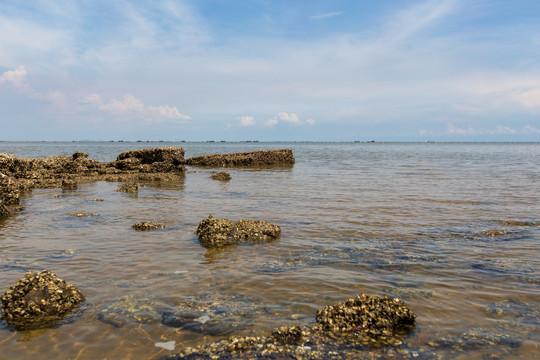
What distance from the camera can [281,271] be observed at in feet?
19.5

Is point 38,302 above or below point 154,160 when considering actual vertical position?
below

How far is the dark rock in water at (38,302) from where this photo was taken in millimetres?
4297

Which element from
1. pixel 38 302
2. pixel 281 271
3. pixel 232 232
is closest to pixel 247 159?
pixel 232 232

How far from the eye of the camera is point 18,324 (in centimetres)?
422

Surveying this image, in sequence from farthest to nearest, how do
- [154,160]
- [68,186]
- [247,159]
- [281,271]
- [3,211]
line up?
[247,159]
[154,160]
[68,186]
[3,211]
[281,271]

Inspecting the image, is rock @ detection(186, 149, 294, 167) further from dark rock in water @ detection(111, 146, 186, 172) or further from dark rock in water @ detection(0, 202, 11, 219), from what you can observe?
dark rock in water @ detection(0, 202, 11, 219)

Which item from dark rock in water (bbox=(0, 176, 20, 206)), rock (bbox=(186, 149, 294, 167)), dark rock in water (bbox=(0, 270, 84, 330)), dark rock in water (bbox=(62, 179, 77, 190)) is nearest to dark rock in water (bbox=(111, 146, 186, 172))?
rock (bbox=(186, 149, 294, 167))

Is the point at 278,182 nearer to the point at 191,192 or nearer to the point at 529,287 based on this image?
the point at 191,192

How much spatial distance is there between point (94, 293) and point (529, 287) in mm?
6197

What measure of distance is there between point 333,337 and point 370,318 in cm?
52

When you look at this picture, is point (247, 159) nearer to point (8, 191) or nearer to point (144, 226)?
point (8, 191)

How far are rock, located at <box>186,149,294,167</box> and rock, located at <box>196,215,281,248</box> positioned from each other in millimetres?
23737

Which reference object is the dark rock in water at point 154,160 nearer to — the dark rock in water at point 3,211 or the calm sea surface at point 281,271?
the calm sea surface at point 281,271

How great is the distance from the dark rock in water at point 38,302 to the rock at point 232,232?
122 inches
